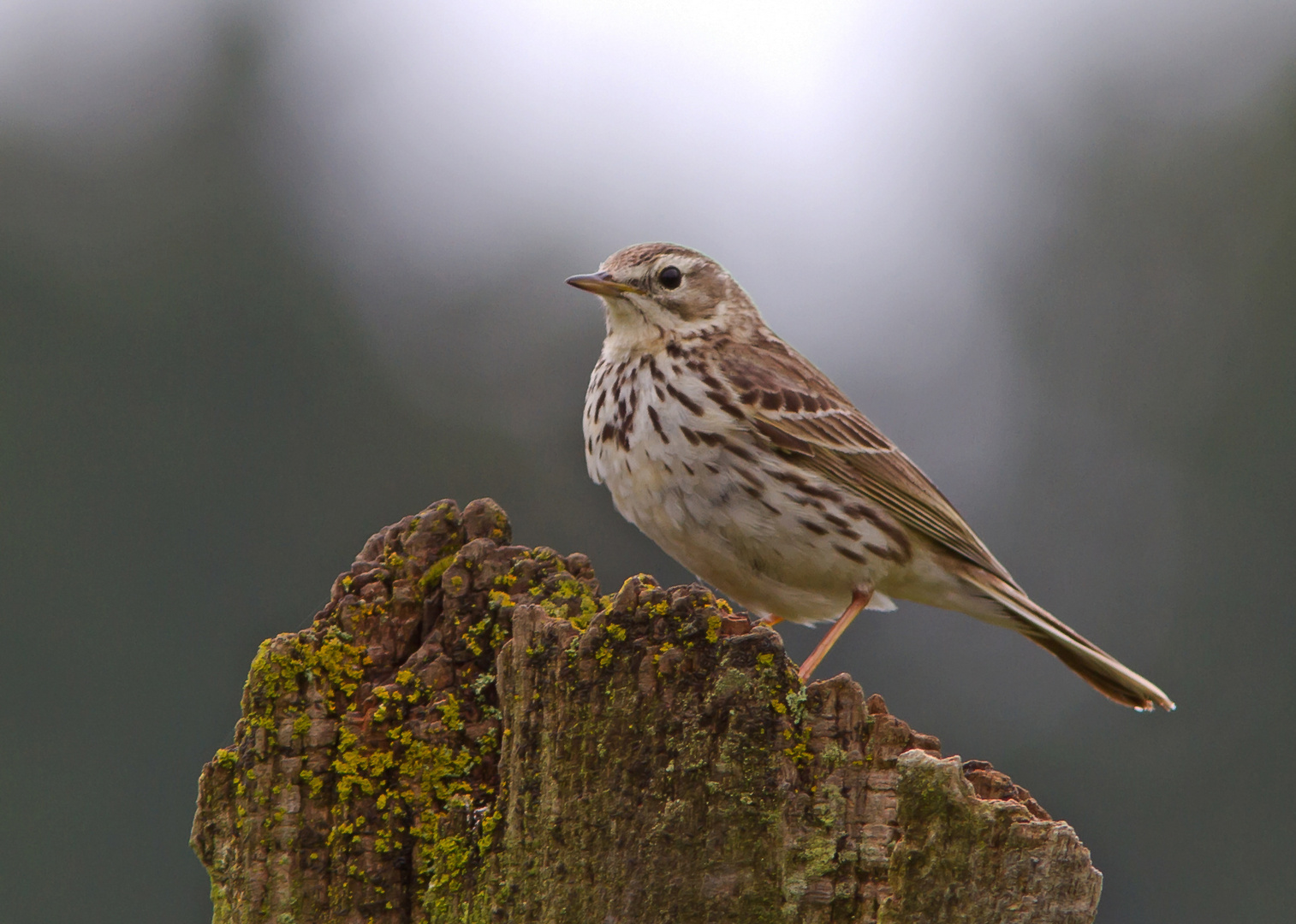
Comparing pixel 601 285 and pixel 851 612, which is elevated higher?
pixel 601 285

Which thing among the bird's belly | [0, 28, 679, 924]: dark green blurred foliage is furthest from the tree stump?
[0, 28, 679, 924]: dark green blurred foliage

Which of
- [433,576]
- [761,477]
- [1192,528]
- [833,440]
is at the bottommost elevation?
[1192,528]

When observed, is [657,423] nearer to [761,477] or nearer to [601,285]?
[761,477]

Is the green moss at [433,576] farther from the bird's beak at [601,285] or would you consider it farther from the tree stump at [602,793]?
the bird's beak at [601,285]

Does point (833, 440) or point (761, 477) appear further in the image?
point (833, 440)

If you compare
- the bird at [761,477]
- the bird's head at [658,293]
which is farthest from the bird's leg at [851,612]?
the bird's head at [658,293]

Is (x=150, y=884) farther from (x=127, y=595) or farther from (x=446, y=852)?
(x=446, y=852)

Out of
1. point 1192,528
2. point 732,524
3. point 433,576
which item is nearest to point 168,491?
point 1192,528

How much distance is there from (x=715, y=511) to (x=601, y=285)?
1.33 meters

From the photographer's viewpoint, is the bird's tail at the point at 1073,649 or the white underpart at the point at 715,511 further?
the bird's tail at the point at 1073,649

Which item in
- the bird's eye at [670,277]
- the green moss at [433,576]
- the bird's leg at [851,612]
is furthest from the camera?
the bird's eye at [670,277]

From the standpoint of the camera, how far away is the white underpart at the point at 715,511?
5.59 meters

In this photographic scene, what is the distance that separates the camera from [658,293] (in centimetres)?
646

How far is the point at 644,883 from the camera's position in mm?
3377
